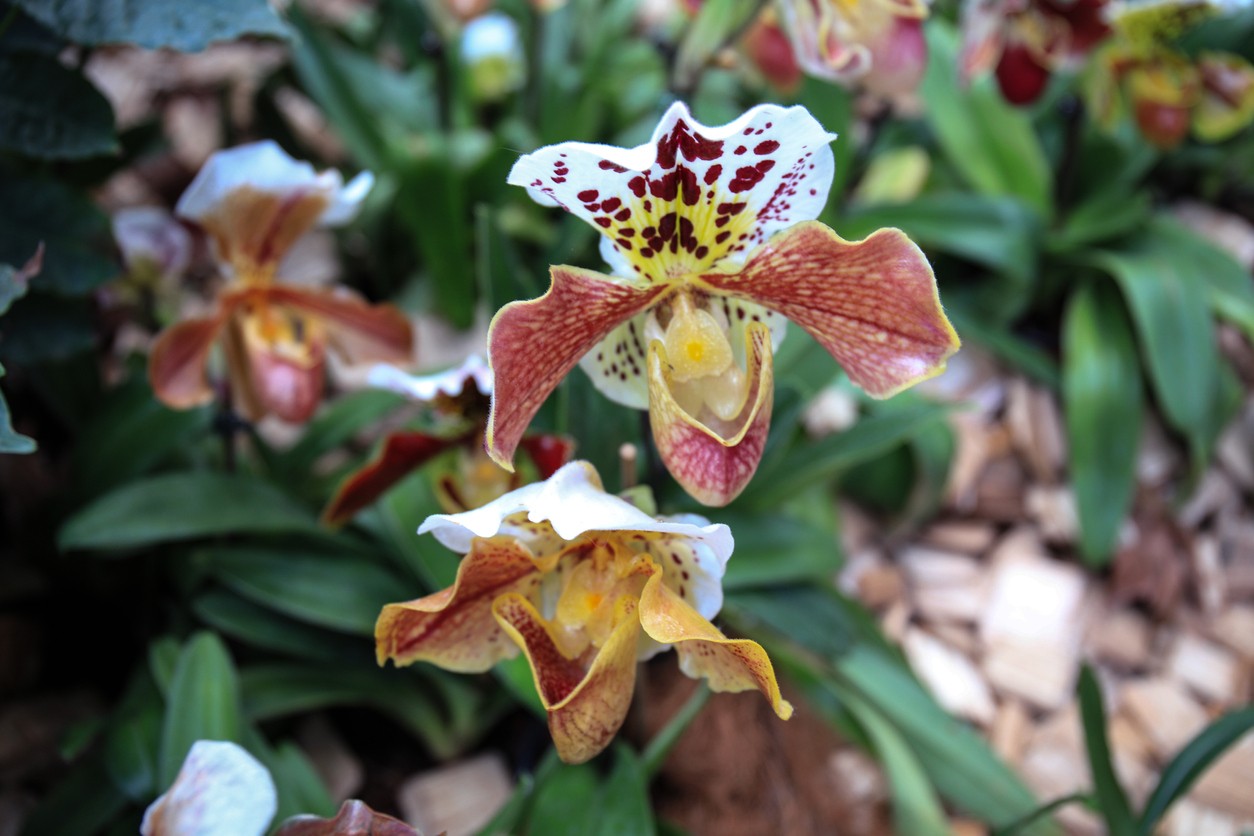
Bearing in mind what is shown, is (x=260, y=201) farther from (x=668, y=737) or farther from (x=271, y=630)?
(x=668, y=737)

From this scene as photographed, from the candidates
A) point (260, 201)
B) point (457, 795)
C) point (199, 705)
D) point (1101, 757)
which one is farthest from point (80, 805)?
point (1101, 757)

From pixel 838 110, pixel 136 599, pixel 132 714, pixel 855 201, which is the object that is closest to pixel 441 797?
pixel 132 714

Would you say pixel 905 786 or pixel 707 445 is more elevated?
pixel 707 445

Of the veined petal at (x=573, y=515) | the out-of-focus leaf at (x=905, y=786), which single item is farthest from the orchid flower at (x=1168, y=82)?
the veined petal at (x=573, y=515)

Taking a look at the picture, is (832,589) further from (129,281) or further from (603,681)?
(129,281)

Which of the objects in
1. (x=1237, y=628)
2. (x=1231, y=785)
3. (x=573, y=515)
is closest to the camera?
(x=573, y=515)

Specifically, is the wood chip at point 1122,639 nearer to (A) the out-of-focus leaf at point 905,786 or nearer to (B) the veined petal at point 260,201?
(A) the out-of-focus leaf at point 905,786
